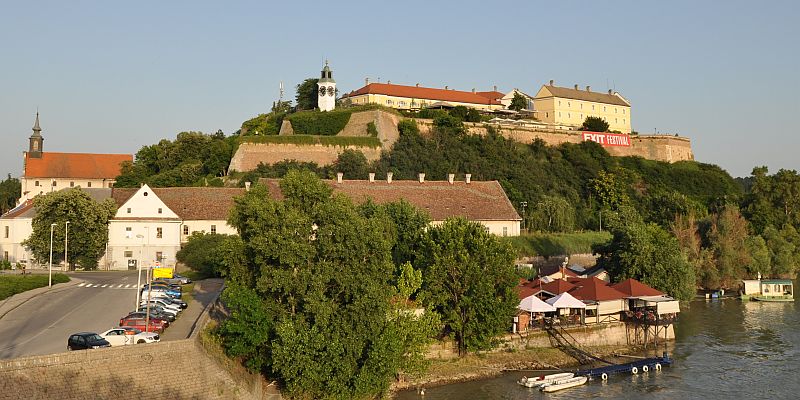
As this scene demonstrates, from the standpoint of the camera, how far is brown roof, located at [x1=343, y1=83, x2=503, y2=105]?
9875 cm

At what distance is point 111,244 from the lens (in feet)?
176

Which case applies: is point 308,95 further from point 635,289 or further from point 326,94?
point 635,289

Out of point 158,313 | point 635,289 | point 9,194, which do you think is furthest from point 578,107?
point 158,313

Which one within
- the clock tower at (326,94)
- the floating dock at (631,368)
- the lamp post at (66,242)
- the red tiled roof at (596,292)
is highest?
the clock tower at (326,94)

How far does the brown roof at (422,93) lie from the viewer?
98750 mm

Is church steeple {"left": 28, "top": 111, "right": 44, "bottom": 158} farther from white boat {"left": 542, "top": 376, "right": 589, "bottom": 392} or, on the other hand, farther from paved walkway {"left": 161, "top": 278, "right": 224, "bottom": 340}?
white boat {"left": 542, "top": 376, "right": 589, "bottom": 392}

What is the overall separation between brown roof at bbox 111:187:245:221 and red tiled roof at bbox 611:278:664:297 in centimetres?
2924

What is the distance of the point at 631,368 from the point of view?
33.9 metres

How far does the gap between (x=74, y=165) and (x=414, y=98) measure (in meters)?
43.1

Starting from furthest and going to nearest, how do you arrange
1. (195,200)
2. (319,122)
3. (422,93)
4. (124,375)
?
1. (422,93)
2. (319,122)
3. (195,200)
4. (124,375)

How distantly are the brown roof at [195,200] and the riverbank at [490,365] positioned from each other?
27.2 meters

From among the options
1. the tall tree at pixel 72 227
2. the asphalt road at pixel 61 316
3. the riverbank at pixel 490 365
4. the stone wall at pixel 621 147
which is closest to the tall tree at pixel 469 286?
the riverbank at pixel 490 365

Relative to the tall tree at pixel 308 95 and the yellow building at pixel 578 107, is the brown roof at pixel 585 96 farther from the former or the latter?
the tall tree at pixel 308 95

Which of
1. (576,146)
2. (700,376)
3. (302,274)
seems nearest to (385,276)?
(302,274)
